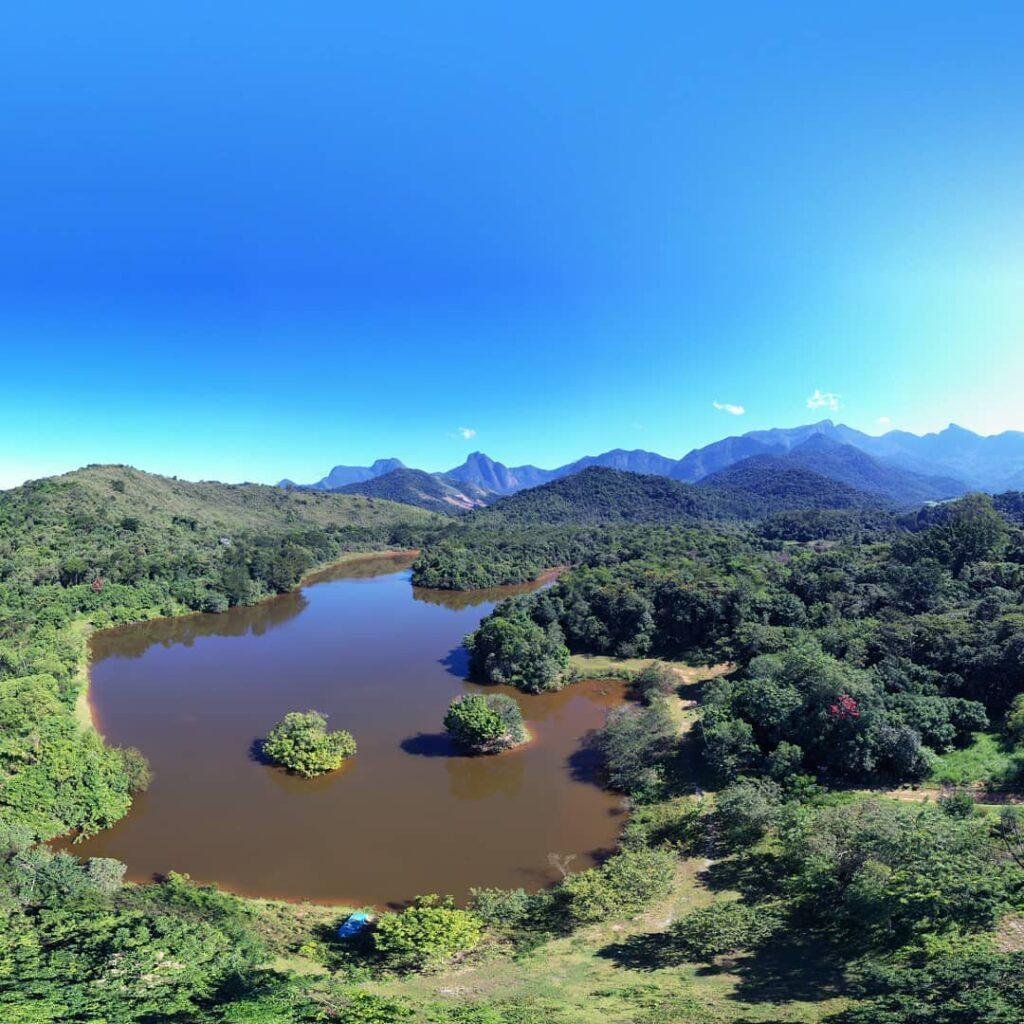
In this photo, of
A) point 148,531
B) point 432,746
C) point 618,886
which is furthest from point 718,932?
point 148,531

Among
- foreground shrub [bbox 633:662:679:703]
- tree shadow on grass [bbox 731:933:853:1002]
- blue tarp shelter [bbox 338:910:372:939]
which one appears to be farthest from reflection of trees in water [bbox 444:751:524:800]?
tree shadow on grass [bbox 731:933:853:1002]

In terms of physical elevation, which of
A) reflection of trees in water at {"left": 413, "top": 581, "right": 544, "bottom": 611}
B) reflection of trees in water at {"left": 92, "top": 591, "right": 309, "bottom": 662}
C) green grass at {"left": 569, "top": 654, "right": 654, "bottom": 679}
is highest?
reflection of trees in water at {"left": 92, "top": 591, "right": 309, "bottom": 662}

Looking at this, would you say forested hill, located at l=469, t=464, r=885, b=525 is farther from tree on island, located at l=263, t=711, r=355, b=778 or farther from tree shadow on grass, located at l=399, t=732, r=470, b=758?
tree on island, located at l=263, t=711, r=355, b=778

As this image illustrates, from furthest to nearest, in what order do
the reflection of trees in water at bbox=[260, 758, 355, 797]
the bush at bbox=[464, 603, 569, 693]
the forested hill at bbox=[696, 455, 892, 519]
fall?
1. the forested hill at bbox=[696, 455, 892, 519]
2. the bush at bbox=[464, 603, 569, 693]
3. the reflection of trees in water at bbox=[260, 758, 355, 797]

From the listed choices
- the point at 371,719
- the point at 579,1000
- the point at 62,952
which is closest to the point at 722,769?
the point at 579,1000

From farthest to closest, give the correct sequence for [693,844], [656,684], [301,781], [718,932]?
[656,684] → [301,781] → [693,844] → [718,932]

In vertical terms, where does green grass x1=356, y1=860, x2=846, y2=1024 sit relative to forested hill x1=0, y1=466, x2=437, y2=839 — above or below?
below

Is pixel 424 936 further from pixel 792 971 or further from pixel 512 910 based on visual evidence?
pixel 792 971

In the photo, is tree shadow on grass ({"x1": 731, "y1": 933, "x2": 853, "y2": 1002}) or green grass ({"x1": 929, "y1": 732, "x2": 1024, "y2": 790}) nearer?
tree shadow on grass ({"x1": 731, "y1": 933, "x2": 853, "y2": 1002})
